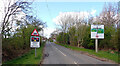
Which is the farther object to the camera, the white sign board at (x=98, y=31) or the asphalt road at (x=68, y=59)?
the white sign board at (x=98, y=31)

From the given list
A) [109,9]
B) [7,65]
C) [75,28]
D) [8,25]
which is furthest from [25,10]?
[75,28]

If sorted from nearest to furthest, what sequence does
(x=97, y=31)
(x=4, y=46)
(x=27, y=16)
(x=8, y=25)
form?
(x=4, y=46)
(x=8, y=25)
(x=27, y=16)
(x=97, y=31)

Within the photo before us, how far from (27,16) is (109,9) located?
2343cm

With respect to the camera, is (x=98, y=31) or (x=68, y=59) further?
(x=98, y=31)

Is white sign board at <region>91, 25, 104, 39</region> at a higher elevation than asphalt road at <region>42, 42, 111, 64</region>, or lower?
higher

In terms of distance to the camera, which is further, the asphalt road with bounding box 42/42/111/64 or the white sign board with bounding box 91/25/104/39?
the white sign board with bounding box 91/25/104/39

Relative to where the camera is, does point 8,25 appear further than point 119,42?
No

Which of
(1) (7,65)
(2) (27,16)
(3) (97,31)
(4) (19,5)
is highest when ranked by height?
(4) (19,5)

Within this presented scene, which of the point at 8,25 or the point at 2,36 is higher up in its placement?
the point at 8,25

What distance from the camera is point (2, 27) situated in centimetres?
1216

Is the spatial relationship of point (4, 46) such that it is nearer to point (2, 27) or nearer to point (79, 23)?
point (2, 27)

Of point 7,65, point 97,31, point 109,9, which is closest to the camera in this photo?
point 7,65

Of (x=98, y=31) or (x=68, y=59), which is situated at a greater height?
(x=98, y=31)

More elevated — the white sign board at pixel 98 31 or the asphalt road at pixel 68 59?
the white sign board at pixel 98 31
